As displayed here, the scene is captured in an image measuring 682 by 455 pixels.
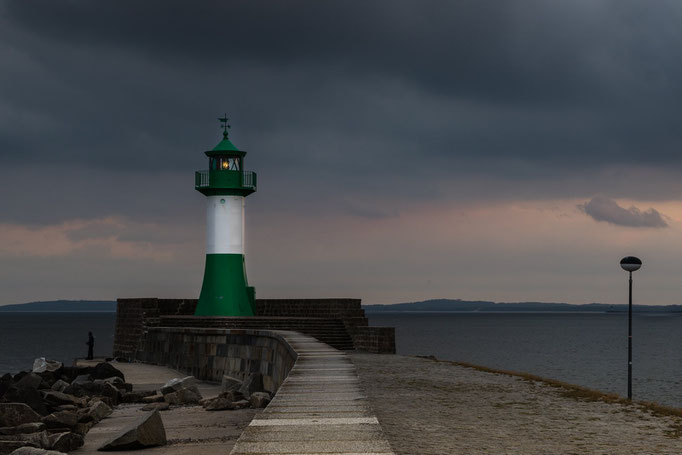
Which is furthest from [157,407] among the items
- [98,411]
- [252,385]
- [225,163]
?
[225,163]

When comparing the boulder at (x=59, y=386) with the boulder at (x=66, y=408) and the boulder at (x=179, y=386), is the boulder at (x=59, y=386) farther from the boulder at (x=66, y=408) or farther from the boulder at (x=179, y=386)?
the boulder at (x=66, y=408)

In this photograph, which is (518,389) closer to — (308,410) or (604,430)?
(604,430)

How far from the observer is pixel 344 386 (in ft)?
38.9

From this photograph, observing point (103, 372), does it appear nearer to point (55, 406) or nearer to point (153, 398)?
point (153, 398)

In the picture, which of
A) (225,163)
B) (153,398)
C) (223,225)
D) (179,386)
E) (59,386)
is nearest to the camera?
(179,386)

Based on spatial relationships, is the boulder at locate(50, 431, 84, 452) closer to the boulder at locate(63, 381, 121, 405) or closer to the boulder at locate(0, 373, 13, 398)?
the boulder at locate(63, 381, 121, 405)

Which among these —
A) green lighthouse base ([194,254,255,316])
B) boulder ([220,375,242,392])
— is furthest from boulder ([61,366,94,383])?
green lighthouse base ([194,254,255,316])

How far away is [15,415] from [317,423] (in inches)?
402

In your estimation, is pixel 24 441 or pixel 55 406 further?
pixel 55 406

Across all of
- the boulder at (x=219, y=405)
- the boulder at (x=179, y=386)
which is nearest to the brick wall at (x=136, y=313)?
the boulder at (x=179, y=386)

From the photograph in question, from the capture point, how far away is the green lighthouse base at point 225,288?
1455 inches

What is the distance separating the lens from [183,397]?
2202cm

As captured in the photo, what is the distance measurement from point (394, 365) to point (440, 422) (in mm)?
9500

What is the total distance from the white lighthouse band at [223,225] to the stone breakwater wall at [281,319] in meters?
2.98
